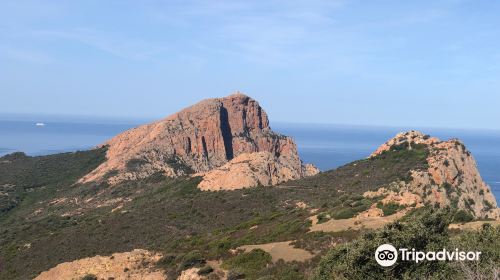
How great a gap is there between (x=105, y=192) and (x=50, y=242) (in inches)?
1536

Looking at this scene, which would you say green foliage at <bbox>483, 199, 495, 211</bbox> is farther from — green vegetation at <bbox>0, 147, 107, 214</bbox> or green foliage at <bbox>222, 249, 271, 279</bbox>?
green vegetation at <bbox>0, 147, 107, 214</bbox>

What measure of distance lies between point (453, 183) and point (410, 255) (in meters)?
41.4

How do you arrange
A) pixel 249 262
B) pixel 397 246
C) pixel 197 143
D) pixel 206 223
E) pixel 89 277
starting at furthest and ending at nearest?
pixel 197 143
pixel 206 223
pixel 89 277
pixel 249 262
pixel 397 246

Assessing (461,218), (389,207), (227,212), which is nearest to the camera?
(461,218)

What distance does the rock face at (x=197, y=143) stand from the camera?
108 meters

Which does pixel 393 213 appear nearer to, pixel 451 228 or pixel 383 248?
pixel 451 228

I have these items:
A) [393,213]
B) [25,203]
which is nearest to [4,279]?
[393,213]

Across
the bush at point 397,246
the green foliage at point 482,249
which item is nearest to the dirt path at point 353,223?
the green foliage at point 482,249

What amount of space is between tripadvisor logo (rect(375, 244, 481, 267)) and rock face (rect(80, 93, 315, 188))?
278 feet

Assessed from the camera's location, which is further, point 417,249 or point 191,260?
point 191,260

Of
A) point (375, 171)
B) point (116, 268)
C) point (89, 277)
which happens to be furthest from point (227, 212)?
point (89, 277)

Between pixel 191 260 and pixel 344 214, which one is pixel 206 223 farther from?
pixel 191 260

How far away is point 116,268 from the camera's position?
34531mm

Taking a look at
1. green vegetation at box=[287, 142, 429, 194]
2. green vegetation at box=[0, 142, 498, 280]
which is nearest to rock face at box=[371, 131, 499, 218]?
green vegetation at box=[287, 142, 429, 194]
